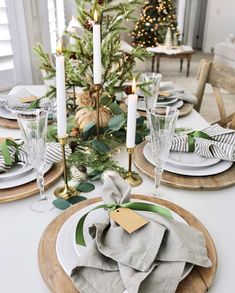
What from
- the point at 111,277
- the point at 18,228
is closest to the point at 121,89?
the point at 18,228

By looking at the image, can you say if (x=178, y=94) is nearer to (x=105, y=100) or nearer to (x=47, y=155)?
(x=105, y=100)

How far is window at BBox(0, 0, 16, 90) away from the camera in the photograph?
2340 millimetres

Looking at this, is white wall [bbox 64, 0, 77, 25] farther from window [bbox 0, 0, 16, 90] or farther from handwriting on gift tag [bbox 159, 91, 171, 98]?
handwriting on gift tag [bbox 159, 91, 171, 98]

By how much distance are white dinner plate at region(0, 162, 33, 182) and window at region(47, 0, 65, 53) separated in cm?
230

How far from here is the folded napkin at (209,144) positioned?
0.86m

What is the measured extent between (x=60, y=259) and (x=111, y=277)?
0.11 metres

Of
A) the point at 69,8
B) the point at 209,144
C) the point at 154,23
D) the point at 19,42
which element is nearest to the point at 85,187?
the point at 209,144

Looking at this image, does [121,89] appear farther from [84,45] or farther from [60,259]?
[60,259]

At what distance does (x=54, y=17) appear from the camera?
2969 mm

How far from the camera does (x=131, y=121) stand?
0.72 metres

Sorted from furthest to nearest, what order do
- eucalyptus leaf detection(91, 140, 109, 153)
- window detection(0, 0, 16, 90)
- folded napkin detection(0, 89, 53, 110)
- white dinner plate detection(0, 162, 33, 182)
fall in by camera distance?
window detection(0, 0, 16, 90) → folded napkin detection(0, 89, 53, 110) → eucalyptus leaf detection(91, 140, 109, 153) → white dinner plate detection(0, 162, 33, 182)

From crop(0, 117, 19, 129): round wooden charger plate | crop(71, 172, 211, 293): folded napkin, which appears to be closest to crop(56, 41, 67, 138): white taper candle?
crop(71, 172, 211, 293): folded napkin

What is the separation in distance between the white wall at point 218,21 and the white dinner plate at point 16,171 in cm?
794

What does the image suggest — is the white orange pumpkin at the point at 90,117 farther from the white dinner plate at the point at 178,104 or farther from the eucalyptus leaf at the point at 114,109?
the white dinner plate at the point at 178,104
